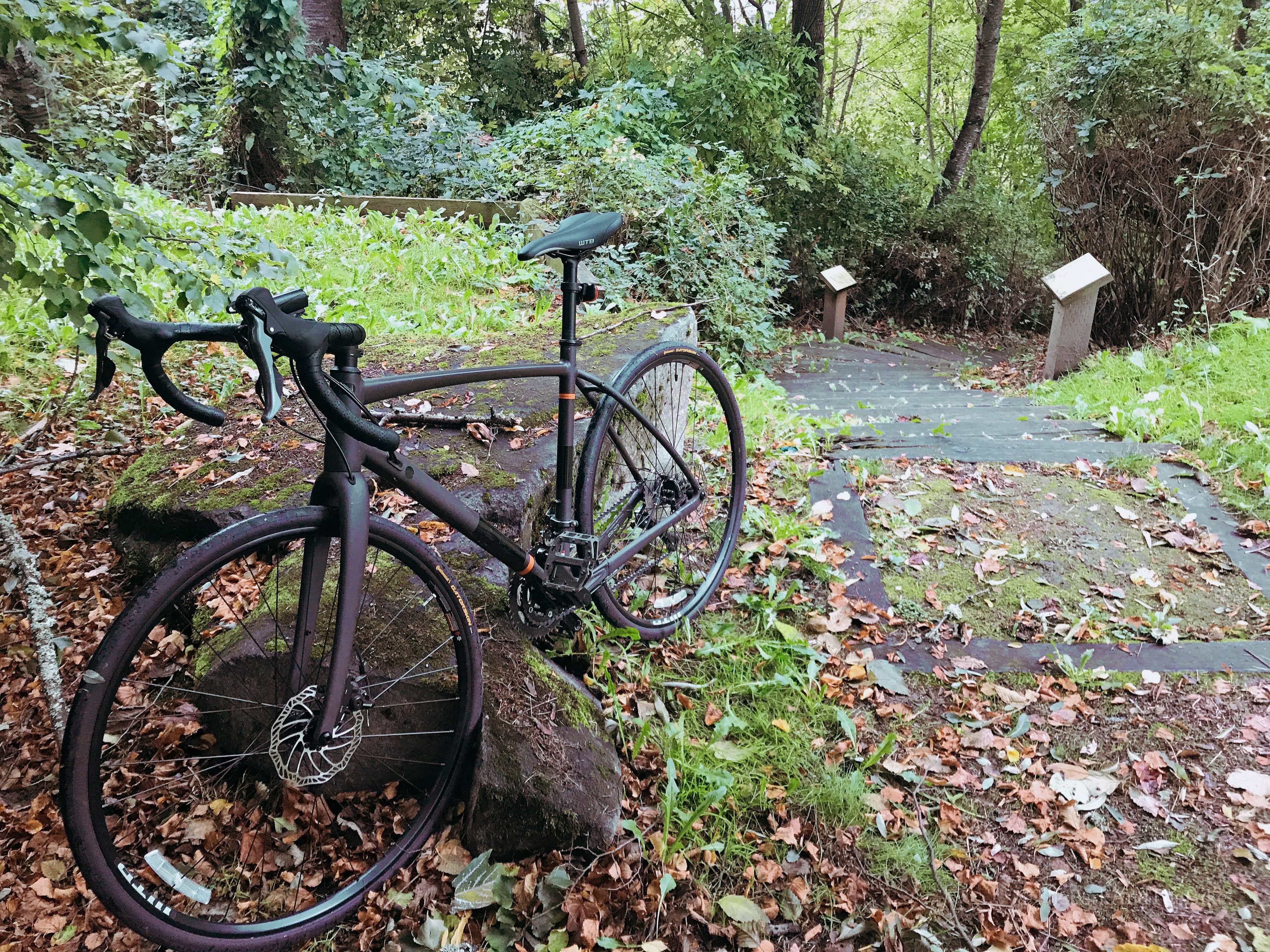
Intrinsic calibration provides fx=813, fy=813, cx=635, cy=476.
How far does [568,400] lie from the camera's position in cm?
242

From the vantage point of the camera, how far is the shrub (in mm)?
6543

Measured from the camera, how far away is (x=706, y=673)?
2871 millimetres

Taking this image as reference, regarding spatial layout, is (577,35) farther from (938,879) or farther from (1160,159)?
(938,879)

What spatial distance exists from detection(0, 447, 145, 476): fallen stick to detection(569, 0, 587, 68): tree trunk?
30.9ft

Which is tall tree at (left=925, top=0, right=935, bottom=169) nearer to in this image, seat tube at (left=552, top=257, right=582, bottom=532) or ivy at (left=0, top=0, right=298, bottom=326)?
seat tube at (left=552, top=257, right=582, bottom=532)

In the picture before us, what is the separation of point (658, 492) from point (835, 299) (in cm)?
853

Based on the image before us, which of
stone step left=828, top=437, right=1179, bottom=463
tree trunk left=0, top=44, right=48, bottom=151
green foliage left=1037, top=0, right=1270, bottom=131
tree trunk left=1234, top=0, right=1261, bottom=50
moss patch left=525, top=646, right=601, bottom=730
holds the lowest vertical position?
moss patch left=525, top=646, right=601, bottom=730

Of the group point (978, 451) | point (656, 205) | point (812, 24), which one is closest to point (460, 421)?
point (978, 451)

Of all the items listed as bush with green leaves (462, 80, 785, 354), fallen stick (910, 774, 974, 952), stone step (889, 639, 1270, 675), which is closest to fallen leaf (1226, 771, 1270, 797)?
stone step (889, 639, 1270, 675)

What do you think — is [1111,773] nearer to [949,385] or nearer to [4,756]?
[4,756]

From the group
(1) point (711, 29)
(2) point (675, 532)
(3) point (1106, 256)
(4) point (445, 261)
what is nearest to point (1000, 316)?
(3) point (1106, 256)

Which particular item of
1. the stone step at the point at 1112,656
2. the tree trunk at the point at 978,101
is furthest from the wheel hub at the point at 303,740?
the tree trunk at the point at 978,101

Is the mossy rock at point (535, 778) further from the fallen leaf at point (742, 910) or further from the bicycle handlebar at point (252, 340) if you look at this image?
the bicycle handlebar at point (252, 340)

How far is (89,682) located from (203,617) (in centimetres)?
99
